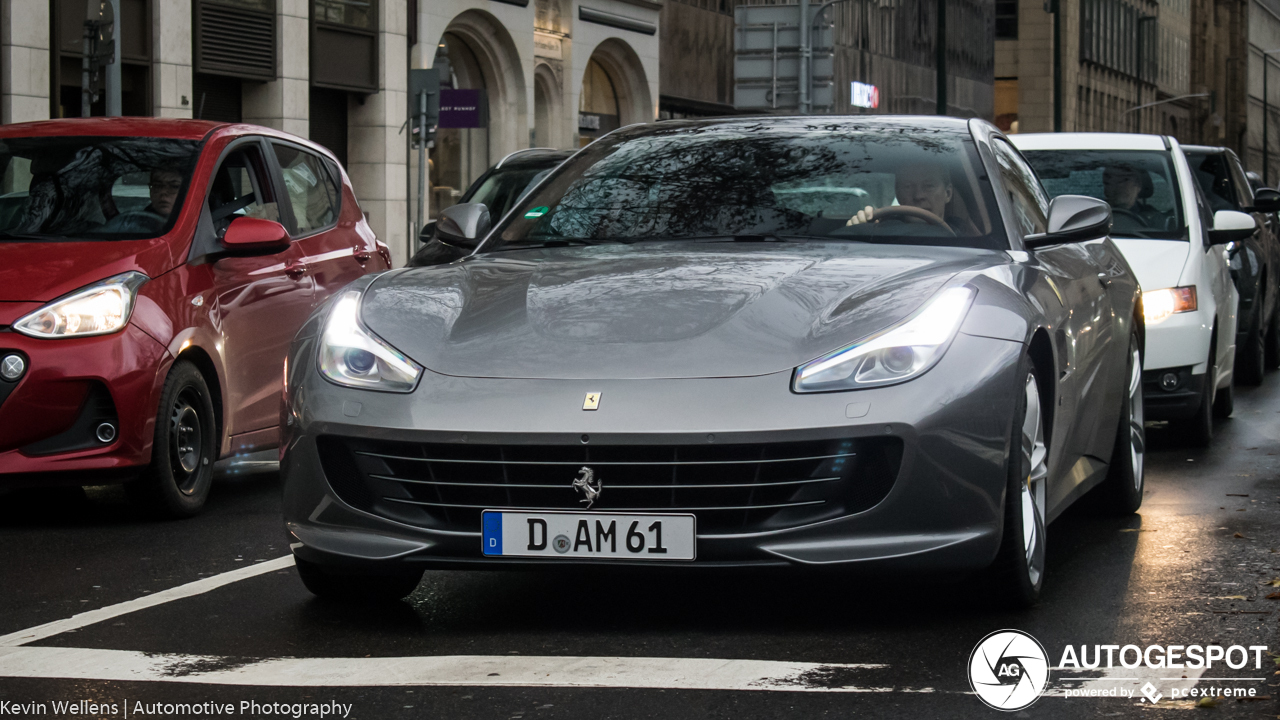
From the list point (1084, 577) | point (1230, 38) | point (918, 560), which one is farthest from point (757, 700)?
point (1230, 38)

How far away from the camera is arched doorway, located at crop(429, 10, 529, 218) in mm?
35062

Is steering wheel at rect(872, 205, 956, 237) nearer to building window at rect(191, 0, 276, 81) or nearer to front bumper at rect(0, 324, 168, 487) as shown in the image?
front bumper at rect(0, 324, 168, 487)

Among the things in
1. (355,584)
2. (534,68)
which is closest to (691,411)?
(355,584)

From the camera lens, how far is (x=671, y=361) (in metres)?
4.79

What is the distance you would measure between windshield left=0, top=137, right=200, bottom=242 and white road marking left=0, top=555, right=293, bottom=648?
6.84ft

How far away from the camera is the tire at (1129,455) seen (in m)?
7.03

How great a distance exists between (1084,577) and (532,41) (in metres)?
32.2

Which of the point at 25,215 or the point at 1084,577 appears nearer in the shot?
the point at 1084,577

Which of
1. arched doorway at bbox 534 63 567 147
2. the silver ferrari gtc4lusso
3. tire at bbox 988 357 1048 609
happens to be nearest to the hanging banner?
arched doorway at bbox 534 63 567 147

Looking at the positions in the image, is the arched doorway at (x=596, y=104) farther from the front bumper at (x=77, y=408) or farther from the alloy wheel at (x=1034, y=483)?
the alloy wheel at (x=1034, y=483)

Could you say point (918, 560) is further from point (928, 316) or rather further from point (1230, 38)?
point (1230, 38)

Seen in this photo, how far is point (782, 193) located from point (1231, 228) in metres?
5.46

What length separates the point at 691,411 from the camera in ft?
15.3

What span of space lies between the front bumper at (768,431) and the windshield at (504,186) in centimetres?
943
